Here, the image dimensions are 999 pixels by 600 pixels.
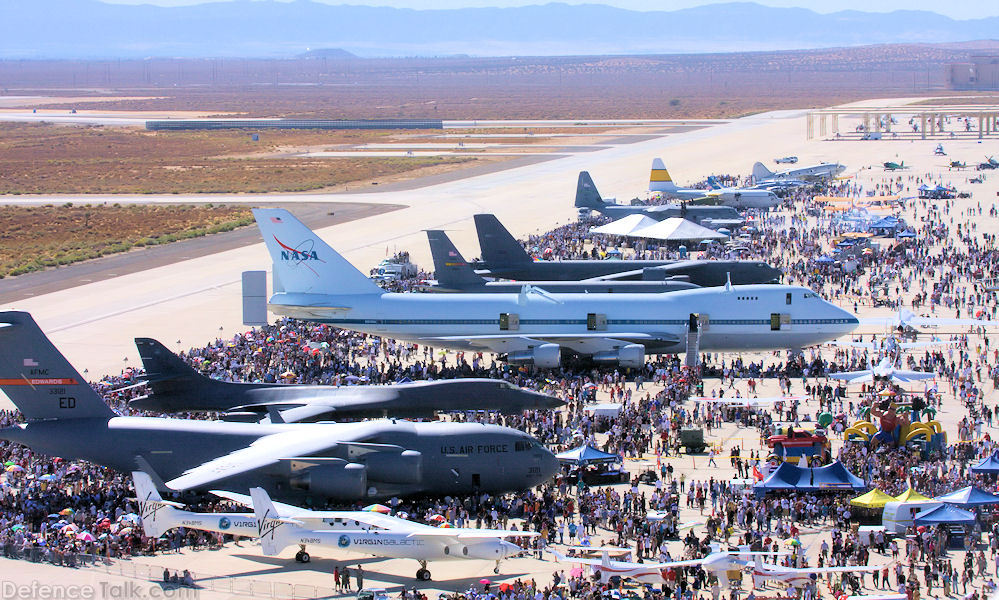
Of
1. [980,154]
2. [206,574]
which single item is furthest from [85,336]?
[980,154]

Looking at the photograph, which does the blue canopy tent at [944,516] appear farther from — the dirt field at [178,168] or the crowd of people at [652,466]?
the dirt field at [178,168]

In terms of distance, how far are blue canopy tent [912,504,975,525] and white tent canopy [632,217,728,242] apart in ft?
183

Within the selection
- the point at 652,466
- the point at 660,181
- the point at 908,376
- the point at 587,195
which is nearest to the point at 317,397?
the point at 652,466

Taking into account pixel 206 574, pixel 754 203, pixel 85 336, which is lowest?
pixel 206 574

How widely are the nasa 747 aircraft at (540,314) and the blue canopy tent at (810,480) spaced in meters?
18.3

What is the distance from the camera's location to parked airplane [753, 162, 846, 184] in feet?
421

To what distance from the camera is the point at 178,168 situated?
160 meters

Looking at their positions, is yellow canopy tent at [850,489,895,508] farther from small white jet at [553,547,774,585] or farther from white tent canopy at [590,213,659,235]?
white tent canopy at [590,213,659,235]

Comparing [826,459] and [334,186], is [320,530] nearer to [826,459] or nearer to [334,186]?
[826,459]

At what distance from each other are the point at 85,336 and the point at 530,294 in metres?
23.6

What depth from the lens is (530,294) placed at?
56594mm

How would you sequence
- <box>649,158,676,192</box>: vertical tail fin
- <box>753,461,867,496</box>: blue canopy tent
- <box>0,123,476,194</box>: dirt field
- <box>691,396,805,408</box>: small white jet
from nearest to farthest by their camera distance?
<box>753,461,867,496</box>: blue canopy tent → <box>691,396,805,408</box>: small white jet → <box>649,158,676,192</box>: vertical tail fin → <box>0,123,476,194</box>: dirt field

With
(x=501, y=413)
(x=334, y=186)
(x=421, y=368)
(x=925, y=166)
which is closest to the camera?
(x=501, y=413)

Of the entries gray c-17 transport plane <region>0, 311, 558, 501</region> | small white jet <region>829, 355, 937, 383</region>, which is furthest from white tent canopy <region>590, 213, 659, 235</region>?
gray c-17 transport plane <region>0, 311, 558, 501</region>
